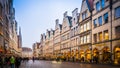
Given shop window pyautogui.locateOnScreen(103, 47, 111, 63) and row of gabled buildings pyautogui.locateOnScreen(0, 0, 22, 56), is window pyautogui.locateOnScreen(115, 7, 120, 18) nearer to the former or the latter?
shop window pyautogui.locateOnScreen(103, 47, 111, 63)

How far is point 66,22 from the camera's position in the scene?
9119 cm

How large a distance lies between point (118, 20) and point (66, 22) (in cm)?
4864

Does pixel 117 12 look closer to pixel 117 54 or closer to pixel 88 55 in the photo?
pixel 117 54

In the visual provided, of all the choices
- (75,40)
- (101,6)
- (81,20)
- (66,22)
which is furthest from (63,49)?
(101,6)

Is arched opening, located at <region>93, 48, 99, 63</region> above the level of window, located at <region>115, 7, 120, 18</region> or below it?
below

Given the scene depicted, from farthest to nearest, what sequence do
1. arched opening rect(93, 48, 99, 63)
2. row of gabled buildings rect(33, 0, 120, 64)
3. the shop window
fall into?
arched opening rect(93, 48, 99, 63)
the shop window
row of gabled buildings rect(33, 0, 120, 64)

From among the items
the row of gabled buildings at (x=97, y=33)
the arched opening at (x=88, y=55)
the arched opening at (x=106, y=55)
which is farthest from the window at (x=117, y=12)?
the arched opening at (x=88, y=55)

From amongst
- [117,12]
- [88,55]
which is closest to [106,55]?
[117,12]

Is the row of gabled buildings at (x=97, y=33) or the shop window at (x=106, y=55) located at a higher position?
the row of gabled buildings at (x=97, y=33)

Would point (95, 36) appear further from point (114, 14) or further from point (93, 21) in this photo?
point (114, 14)

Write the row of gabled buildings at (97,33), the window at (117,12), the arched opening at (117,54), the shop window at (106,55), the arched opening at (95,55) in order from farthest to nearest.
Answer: the arched opening at (95,55)
the shop window at (106,55)
the row of gabled buildings at (97,33)
the window at (117,12)
the arched opening at (117,54)

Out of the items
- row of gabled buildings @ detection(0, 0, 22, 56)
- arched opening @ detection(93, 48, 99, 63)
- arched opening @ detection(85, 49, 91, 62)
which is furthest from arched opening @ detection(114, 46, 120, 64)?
row of gabled buildings @ detection(0, 0, 22, 56)

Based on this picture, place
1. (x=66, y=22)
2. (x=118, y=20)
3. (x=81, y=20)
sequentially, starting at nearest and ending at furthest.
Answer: (x=118, y=20) → (x=81, y=20) → (x=66, y=22)

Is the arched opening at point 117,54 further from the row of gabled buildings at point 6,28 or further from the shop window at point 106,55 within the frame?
the row of gabled buildings at point 6,28
